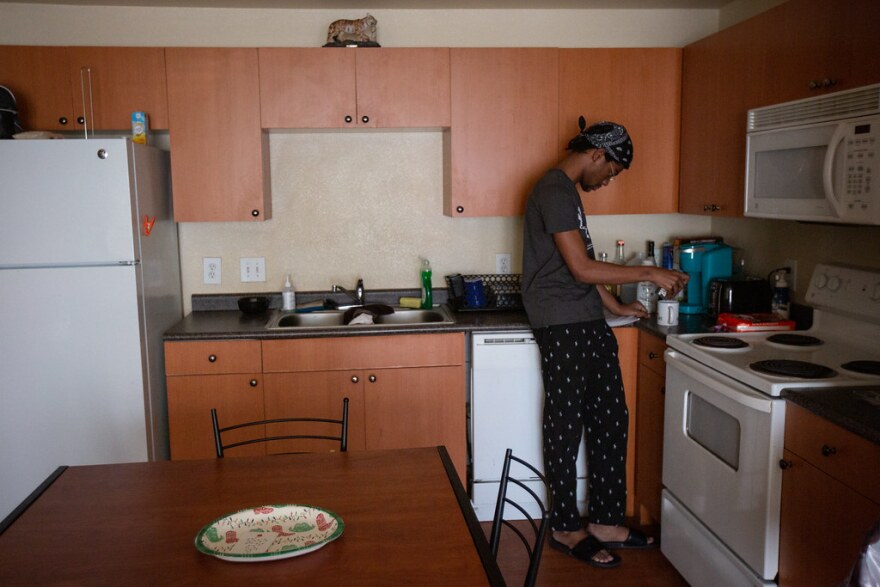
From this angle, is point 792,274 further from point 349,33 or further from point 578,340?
point 349,33

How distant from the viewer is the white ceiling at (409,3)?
3.38 metres

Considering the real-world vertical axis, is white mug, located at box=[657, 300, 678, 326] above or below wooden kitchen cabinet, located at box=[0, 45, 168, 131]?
below

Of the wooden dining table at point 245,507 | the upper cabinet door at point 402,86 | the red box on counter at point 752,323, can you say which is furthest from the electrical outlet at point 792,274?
the wooden dining table at point 245,507

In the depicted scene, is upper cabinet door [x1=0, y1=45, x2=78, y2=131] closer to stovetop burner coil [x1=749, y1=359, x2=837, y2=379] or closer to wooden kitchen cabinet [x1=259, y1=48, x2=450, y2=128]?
wooden kitchen cabinet [x1=259, y1=48, x2=450, y2=128]

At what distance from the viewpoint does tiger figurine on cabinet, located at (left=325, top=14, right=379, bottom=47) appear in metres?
3.33

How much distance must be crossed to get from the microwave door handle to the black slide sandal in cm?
155

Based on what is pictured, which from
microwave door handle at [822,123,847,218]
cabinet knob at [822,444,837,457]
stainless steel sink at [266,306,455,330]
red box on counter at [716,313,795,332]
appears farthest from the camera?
stainless steel sink at [266,306,455,330]

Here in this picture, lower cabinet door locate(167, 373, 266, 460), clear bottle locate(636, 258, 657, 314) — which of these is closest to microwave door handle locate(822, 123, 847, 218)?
clear bottle locate(636, 258, 657, 314)

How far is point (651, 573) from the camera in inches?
113

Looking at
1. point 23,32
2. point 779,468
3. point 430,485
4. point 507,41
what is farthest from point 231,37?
point 779,468

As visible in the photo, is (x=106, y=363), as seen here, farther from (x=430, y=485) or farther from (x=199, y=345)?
(x=430, y=485)

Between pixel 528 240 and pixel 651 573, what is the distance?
54.0 inches

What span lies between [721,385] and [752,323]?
63 cm

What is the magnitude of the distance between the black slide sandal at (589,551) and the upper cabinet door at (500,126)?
1453 millimetres
